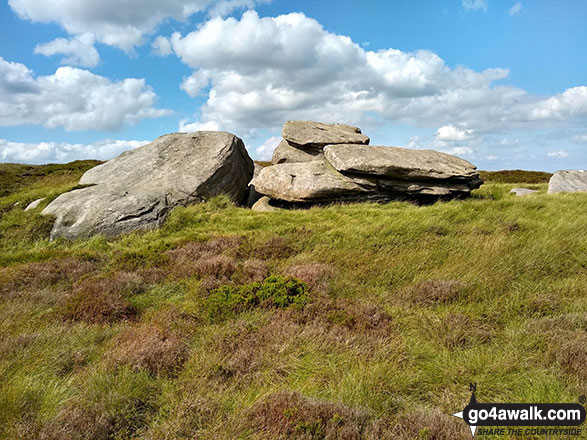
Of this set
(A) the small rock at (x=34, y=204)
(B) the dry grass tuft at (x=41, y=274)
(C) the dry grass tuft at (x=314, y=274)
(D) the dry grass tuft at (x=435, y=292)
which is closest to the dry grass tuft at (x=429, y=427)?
(D) the dry grass tuft at (x=435, y=292)

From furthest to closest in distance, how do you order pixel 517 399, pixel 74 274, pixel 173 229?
1. pixel 173 229
2. pixel 74 274
3. pixel 517 399

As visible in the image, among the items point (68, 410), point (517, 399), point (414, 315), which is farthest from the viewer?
point (414, 315)

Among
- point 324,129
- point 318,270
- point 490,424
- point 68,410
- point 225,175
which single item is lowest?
point 490,424

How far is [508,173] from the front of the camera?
4959cm

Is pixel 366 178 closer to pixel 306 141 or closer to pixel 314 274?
pixel 306 141

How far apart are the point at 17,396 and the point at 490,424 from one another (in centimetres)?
561

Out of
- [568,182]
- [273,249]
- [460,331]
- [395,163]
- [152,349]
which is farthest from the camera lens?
[568,182]

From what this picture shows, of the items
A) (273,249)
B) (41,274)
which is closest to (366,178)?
(273,249)

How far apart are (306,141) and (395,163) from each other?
6846 millimetres

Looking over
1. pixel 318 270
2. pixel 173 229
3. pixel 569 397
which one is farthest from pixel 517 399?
pixel 173 229

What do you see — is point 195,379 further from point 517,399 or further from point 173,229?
point 173,229

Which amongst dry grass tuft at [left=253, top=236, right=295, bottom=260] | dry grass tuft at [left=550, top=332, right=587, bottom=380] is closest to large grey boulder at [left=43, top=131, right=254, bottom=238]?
dry grass tuft at [left=253, top=236, right=295, bottom=260]

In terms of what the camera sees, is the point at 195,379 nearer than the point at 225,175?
Yes

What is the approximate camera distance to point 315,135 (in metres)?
23.5
